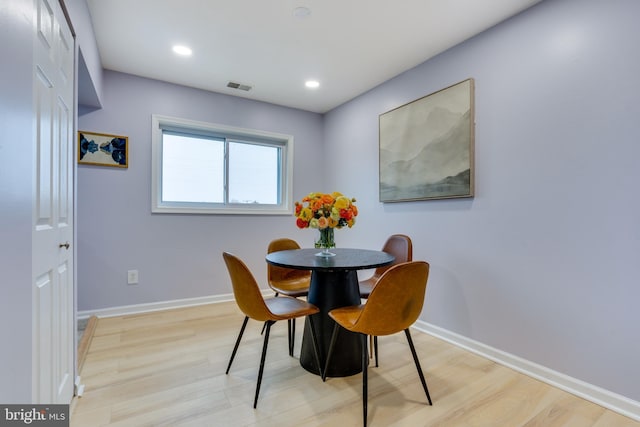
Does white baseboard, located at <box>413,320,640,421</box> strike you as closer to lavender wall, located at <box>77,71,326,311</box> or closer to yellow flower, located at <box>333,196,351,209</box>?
yellow flower, located at <box>333,196,351,209</box>

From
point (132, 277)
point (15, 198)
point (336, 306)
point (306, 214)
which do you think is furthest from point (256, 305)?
point (132, 277)

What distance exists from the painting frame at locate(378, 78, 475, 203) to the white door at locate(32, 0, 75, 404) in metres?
2.48

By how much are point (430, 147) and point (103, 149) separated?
3.06m

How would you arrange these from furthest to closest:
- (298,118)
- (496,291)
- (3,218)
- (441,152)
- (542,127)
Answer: (298,118)
(441,152)
(496,291)
(542,127)
(3,218)

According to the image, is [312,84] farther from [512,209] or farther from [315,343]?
[315,343]

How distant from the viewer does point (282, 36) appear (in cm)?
238

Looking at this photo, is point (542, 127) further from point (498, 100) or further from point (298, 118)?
point (298, 118)

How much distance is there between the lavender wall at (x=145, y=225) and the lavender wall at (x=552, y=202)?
2.19 metres

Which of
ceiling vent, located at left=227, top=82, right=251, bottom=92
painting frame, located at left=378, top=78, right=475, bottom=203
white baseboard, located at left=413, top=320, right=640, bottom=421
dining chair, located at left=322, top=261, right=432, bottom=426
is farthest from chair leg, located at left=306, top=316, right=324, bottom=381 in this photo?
ceiling vent, located at left=227, top=82, right=251, bottom=92

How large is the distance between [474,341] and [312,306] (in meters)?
1.36

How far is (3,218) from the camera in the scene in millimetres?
799

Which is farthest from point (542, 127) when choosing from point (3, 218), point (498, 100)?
point (3, 218)

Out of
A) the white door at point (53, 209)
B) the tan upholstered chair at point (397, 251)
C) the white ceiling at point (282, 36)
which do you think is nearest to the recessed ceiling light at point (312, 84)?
the white ceiling at point (282, 36)

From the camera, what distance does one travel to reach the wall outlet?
3047 millimetres
